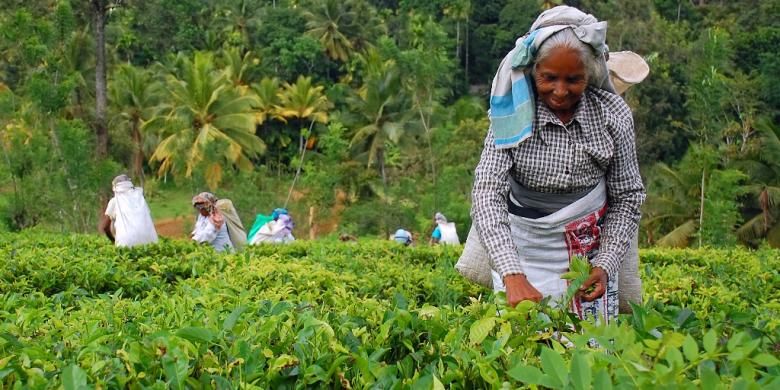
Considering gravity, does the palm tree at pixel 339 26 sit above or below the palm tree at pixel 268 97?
above

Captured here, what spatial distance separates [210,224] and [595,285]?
232 inches

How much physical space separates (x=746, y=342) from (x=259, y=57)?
113 ft

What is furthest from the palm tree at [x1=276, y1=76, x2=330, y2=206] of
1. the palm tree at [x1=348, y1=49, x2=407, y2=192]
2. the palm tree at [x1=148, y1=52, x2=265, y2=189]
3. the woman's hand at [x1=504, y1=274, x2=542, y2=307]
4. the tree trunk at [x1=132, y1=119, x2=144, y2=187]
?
the woman's hand at [x1=504, y1=274, x2=542, y2=307]

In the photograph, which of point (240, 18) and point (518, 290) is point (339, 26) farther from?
point (518, 290)

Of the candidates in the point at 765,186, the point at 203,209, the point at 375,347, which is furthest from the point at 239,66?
the point at 375,347

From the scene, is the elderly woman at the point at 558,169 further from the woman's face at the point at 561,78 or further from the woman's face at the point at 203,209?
the woman's face at the point at 203,209

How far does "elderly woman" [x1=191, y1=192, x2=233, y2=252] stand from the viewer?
26.6 feet

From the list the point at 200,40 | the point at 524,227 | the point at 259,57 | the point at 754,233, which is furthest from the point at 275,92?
the point at 524,227

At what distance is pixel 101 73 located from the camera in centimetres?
1850

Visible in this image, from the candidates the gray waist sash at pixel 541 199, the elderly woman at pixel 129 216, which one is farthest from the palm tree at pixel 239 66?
the gray waist sash at pixel 541 199

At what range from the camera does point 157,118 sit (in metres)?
27.2

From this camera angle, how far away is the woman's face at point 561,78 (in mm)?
2697

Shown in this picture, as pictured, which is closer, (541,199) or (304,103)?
(541,199)

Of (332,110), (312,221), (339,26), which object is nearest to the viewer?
(312,221)
